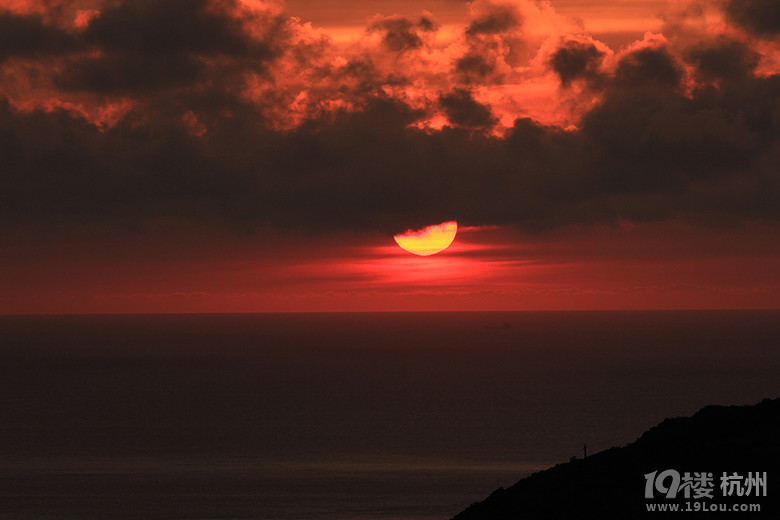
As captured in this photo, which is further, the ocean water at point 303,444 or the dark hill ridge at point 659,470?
the ocean water at point 303,444

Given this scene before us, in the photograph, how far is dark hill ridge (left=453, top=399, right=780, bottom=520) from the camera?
98.4ft

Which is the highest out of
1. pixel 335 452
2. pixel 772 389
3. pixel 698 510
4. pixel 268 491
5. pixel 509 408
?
pixel 772 389

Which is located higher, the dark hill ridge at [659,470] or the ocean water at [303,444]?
the ocean water at [303,444]

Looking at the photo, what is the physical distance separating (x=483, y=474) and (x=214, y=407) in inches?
3145

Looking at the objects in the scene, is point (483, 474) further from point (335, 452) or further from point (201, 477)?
point (201, 477)

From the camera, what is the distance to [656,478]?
104 feet

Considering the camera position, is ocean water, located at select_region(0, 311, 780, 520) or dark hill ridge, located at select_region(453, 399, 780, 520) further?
ocean water, located at select_region(0, 311, 780, 520)

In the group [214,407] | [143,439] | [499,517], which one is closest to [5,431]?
[143,439]

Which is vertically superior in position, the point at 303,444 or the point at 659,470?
the point at 303,444

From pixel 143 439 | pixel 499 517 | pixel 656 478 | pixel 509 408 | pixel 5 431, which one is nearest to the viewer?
pixel 656 478

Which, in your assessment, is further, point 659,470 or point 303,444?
point 303,444

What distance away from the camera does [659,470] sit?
33250 mm

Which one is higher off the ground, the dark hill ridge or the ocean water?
the ocean water

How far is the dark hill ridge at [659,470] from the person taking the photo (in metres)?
30.0
